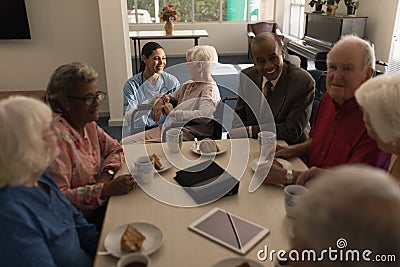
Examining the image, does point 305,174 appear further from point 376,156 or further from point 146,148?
point 146,148

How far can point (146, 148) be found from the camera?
1.92 m

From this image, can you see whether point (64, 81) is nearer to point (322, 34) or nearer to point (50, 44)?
point (50, 44)

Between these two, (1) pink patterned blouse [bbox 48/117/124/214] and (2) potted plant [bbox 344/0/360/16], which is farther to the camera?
(2) potted plant [bbox 344/0/360/16]

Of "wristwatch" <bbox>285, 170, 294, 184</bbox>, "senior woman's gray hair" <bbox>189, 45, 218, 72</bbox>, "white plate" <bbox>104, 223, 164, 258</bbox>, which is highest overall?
"senior woman's gray hair" <bbox>189, 45, 218, 72</bbox>

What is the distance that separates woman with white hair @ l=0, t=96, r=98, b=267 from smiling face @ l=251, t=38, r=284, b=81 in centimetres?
132

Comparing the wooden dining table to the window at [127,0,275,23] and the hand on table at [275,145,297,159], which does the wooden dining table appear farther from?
the window at [127,0,275,23]

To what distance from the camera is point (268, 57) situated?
6.79 ft

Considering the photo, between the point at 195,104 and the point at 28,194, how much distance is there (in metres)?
1.68

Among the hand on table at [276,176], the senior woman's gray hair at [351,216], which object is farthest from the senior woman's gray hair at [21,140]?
the hand on table at [276,176]

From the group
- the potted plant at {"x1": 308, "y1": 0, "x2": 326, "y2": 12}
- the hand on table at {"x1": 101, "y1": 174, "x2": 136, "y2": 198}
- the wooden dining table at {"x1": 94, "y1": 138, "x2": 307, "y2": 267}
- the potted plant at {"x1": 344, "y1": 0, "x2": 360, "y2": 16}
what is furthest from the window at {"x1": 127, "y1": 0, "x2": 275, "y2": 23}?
the hand on table at {"x1": 101, "y1": 174, "x2": 136, "y2": 198}

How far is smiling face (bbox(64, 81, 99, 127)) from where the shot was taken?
1.55 meters

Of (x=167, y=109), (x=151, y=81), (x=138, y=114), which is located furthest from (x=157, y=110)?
(x=151, y=81)

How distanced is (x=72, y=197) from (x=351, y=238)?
3.79ft

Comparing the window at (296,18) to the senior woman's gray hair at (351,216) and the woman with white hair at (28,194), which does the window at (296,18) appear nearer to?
the woman with white hair at (28,194)
